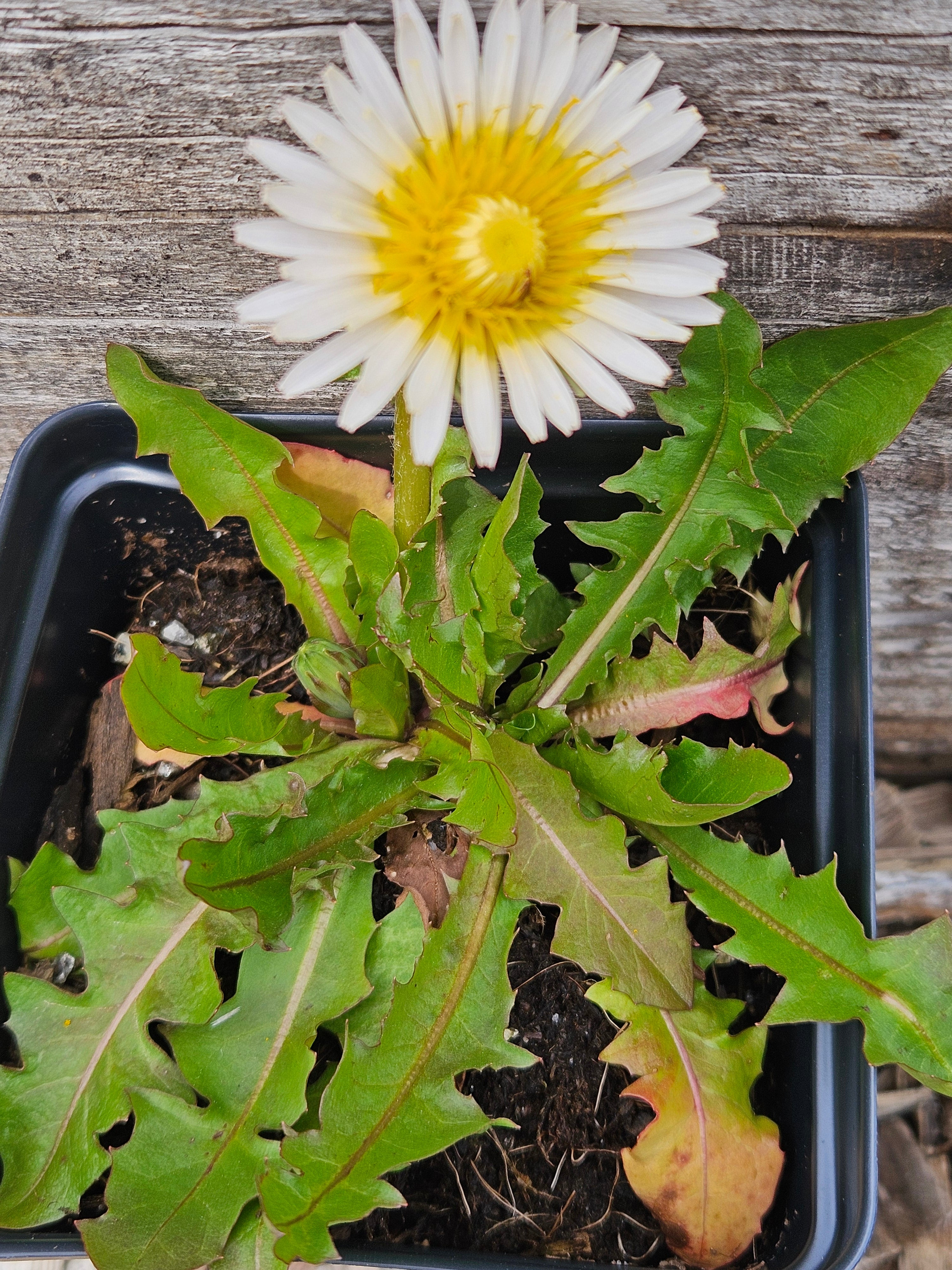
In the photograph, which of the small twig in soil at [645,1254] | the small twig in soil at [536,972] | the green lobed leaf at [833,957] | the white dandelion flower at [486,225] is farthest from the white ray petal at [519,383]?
the small twig in soil at [645,1254]

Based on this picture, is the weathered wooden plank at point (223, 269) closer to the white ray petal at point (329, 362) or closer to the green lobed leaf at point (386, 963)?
the white ray petal at point (329, 362)

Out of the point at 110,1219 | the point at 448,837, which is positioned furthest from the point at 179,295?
the point at 110,1219

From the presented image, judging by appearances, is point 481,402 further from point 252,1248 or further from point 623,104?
point 252,1248

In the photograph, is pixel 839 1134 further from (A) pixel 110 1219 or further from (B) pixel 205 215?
(B) pixel 205 215

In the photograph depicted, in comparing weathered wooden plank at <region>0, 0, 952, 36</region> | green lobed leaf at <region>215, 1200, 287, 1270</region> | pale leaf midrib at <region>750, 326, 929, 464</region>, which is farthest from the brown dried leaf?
weathered wooden plank at <region>0, 0, 952, 36</region>

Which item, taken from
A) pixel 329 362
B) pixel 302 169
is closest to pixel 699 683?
pixel 329 362

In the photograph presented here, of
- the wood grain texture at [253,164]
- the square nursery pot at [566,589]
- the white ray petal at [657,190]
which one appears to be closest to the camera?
the white ray petal at [657,190]
